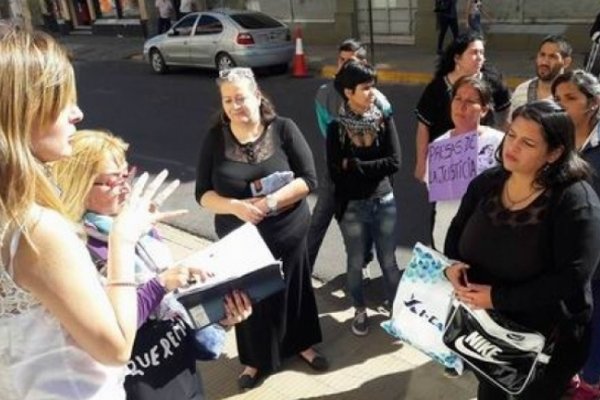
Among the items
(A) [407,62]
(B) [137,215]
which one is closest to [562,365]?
(B) [137,215]

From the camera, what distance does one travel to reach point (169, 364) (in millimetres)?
2262

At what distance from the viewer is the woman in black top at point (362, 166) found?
3373 millimetres

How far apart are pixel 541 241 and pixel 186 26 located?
1274cm

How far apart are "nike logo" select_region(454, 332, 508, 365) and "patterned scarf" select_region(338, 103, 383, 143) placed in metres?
1.40

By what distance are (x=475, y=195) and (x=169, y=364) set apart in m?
1.39

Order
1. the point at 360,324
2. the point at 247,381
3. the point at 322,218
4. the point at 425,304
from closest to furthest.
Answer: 1. the point at 425,304
2. the point at 247,381
3. the point at 360,324
4. the point at 322,218

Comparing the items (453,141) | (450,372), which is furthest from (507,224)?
(450,372)

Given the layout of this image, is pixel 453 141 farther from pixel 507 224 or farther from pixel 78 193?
pixel 78 193

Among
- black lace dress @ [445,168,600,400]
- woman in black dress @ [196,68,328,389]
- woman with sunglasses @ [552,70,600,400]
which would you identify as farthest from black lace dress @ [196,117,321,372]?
woman with sunglasses @ [552,70,600,400]

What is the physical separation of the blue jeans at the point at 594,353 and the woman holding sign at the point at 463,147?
31.4 inches

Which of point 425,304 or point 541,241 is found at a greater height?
point 541,241

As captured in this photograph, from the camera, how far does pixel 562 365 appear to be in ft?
7.59

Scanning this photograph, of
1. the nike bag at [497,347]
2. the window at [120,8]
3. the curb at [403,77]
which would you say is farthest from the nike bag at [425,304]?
the window at [120,8]

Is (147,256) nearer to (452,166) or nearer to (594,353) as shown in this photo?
(452,166)
